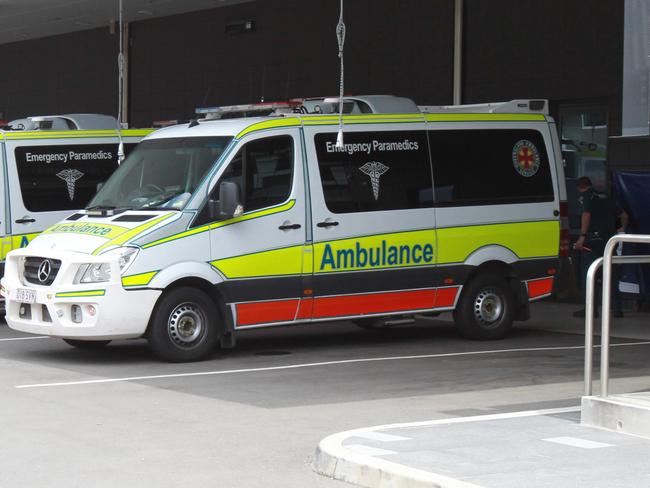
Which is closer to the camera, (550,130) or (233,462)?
(233,462)

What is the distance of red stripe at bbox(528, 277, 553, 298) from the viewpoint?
14.4 meters

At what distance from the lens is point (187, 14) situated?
976 inches

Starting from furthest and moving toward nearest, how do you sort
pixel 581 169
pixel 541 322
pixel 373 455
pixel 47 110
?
pixel 47 110
pixel 581 169
pixel 541 322
pixel 373 455

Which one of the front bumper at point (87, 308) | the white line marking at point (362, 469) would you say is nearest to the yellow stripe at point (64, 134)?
the front bumper at point (87, 308)

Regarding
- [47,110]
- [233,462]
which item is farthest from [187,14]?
[233,462]

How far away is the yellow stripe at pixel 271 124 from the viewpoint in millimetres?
12609

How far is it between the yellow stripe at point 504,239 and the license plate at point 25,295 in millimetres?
4355

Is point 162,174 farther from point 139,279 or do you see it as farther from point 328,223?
point 328,223

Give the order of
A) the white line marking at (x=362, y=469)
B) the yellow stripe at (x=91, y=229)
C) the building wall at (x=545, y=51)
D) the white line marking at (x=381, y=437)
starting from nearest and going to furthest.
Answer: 1. the white line marking at (x=362, y=469)
2. the white line marking at (x=381, y=437)
3. the yellow stripe at (x=91, y=229)
4. the building wall at (x=545, y=51)

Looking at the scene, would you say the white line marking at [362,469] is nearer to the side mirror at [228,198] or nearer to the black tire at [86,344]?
the side mirror at [228,198]

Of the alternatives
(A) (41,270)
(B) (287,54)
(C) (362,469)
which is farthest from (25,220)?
(C) (362,469)

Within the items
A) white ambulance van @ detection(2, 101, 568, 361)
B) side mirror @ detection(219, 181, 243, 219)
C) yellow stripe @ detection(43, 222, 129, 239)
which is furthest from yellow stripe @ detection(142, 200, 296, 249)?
yellow stripe @ detection(43, 222, 129, 239)

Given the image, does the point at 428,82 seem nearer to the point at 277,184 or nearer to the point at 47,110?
the point at 277,184

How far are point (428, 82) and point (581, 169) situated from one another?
302cm
